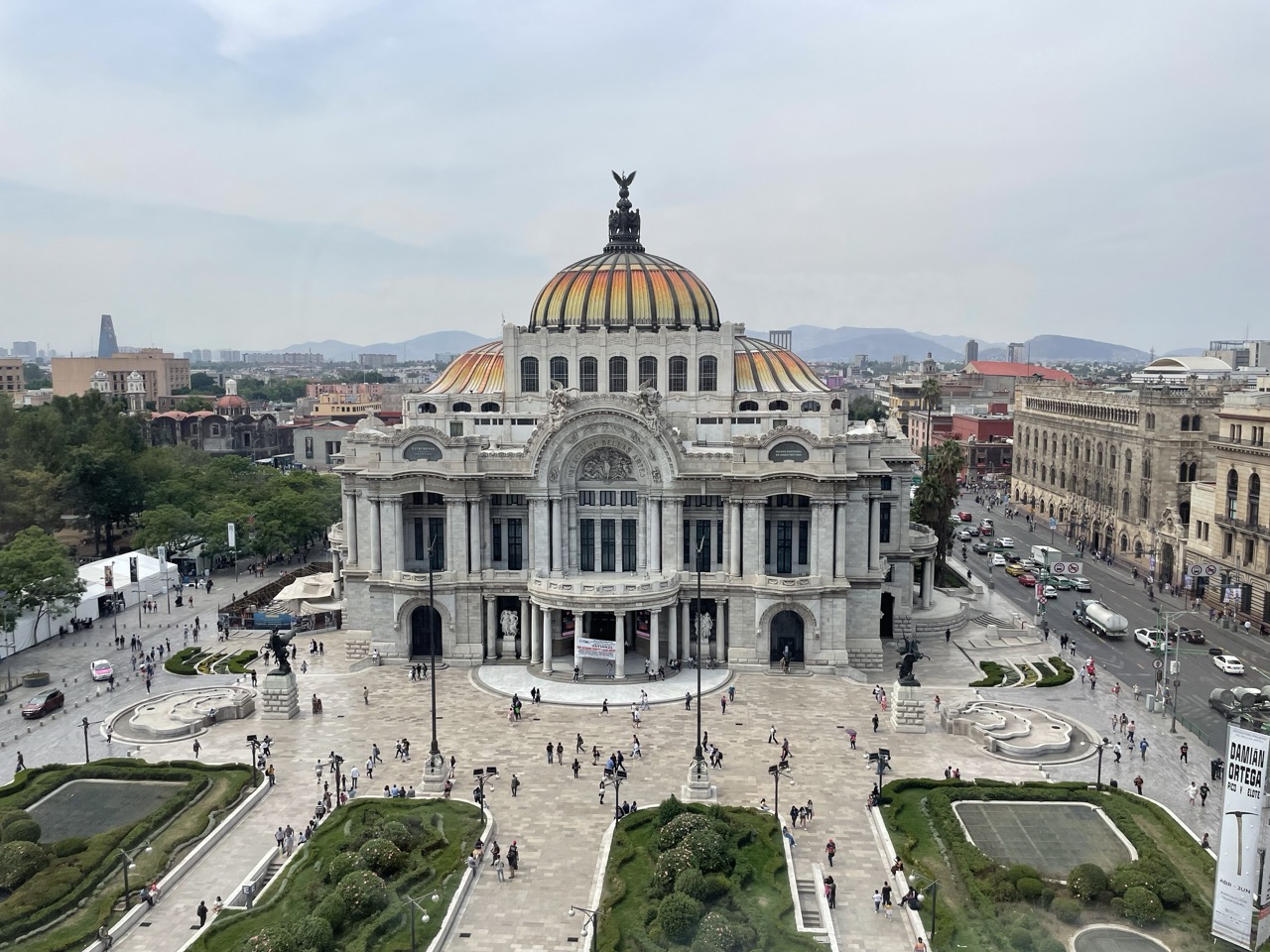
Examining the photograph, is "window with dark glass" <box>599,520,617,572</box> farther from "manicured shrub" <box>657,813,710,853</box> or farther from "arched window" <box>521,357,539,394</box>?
"manicured shrub" <box>657,813,710,853</box>

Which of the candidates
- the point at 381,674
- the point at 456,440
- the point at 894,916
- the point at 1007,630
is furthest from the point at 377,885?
the point at 1007,630

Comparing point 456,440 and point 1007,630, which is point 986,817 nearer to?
point 1007,630

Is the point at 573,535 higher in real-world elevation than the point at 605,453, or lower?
lower

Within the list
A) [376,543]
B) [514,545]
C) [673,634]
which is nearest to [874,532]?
[673,634]

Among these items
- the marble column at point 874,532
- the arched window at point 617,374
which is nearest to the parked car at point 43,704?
the arched window at point 617,374

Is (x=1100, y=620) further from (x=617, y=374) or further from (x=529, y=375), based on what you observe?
(x=529, y=375)

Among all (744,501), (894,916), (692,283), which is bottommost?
(894,916)

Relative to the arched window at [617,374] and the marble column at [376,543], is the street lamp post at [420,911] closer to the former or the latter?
the marble column at [376,543]
